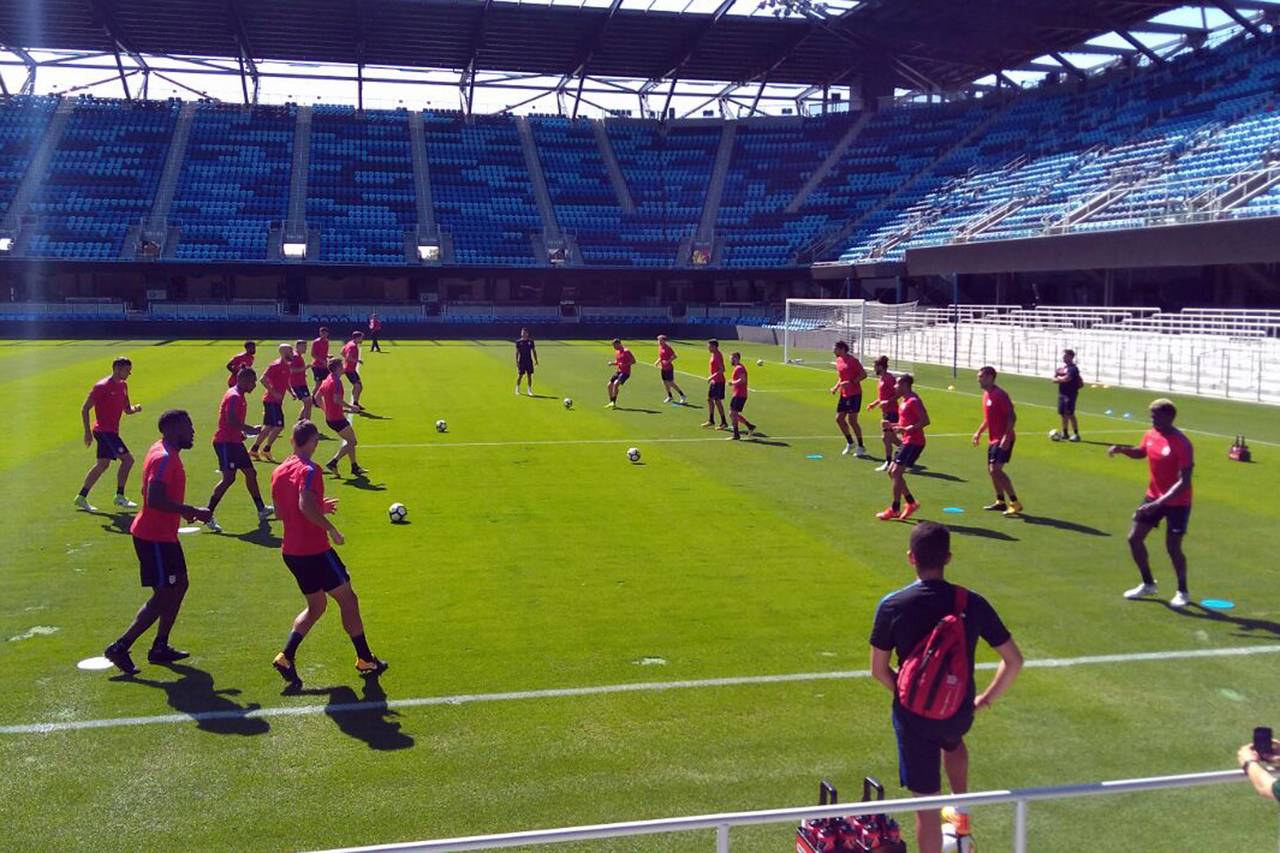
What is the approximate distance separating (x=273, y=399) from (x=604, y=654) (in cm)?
1106

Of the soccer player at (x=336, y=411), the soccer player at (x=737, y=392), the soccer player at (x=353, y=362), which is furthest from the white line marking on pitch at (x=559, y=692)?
the soccer player at (x=353, y=362)

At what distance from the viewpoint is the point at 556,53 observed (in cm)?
6769

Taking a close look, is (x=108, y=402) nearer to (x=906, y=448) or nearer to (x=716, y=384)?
(x=906, y=448)

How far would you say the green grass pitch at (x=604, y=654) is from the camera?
658 centimetres

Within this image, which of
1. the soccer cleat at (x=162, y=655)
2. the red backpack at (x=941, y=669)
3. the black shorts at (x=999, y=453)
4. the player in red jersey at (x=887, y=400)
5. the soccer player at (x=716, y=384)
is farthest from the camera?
the soccer player at (x=716, y=384)

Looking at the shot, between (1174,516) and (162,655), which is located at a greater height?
(1174,516)

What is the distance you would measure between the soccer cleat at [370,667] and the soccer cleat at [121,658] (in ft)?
6.02

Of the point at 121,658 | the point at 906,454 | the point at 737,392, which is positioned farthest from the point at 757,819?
the point at 737,392

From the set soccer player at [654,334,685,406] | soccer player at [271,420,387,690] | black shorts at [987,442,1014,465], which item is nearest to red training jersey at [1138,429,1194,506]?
black shorts at [987,442,1014,465]

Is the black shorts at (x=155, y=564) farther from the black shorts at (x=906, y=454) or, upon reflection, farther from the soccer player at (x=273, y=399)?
the black shorts at (x=906, y=454)

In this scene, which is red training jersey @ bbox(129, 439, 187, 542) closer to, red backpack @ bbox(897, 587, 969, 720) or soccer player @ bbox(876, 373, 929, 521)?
red backpack @ bbox(897, 587, 969, 720)

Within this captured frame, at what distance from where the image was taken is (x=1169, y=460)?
10.3 metres

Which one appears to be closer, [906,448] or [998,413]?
[998,413]

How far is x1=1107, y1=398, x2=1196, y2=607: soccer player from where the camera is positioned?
404 inches
